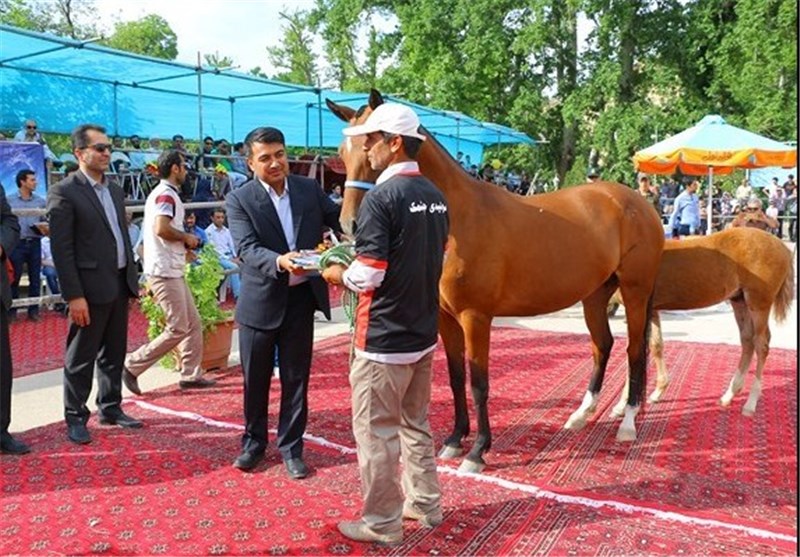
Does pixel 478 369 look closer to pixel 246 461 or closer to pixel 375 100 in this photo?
pixel 246 461

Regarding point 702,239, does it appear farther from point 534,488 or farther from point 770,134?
point 770,134

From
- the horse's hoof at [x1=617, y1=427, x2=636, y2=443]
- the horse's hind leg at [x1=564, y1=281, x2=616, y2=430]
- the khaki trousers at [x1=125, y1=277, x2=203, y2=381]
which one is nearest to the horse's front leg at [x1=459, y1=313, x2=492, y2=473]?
the horse's hoof at [x1=617, y1=427, x2=636, y2=443]

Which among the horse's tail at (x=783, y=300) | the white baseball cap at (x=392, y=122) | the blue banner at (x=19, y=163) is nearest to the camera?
the white baseball cap at (x=392, y=122)

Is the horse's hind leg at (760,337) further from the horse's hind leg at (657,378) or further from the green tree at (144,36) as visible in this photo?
the green tree at (144,36)

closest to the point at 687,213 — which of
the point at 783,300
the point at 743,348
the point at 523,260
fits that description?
the point at 783,300

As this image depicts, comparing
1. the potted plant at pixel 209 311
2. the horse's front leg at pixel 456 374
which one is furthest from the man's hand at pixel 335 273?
the potted plant at pixel 209 311

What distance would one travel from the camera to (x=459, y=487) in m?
3.78

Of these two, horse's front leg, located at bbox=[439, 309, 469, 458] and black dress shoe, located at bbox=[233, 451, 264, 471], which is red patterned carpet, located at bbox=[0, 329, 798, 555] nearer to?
black dress shoe, located at bbox=[233, 451, 264, 471]

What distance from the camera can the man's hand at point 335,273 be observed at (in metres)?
3.09

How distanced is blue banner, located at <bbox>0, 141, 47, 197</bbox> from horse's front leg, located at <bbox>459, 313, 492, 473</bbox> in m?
7.35

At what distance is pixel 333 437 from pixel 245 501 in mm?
1095

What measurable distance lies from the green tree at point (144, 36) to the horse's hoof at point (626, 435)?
51.3 m

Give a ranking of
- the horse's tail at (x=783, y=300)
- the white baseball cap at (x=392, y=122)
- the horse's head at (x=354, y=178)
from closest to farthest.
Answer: the white baseball cap at (x=392, y=122) < the horse's head at (x=354, y=178) < the horse's tail at (x=783, y=300)

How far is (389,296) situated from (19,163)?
793 cm
